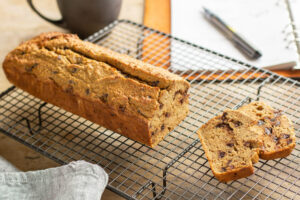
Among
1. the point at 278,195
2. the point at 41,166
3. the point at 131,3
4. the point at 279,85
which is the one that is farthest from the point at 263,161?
the point at 131,3

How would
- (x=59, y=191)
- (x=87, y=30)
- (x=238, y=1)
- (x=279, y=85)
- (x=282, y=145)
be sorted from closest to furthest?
(x=59, y=191), (x=282, y=145), (x=279, y=85), (x=87, y=30), (x=238, y=1)

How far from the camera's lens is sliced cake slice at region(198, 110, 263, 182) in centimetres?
150

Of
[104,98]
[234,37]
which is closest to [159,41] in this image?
[234,37]

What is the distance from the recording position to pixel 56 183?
1434 mm

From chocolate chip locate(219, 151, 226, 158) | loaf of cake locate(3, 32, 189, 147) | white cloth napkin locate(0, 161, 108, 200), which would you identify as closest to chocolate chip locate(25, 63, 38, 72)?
loaf of cake locate(3, 32, 189, 147)

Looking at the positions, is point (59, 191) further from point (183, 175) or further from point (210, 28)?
point (210, 28)

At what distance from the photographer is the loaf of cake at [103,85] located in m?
1.61

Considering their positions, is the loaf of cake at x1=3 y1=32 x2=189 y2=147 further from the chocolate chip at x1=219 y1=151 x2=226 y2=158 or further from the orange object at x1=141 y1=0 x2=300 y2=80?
the orange object at x1=141 y1=0 x2=300 y2=80

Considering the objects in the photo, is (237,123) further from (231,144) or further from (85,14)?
(85,14)

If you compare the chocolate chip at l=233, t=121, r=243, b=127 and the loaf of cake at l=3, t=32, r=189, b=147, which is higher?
the loaf of cake at l=3, t=32, r=189, b=147

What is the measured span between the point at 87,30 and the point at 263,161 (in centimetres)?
124

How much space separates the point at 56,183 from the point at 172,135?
0.57 metres

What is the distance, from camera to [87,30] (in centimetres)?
249

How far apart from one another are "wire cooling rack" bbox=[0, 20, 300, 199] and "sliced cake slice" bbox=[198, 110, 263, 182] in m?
0.05
